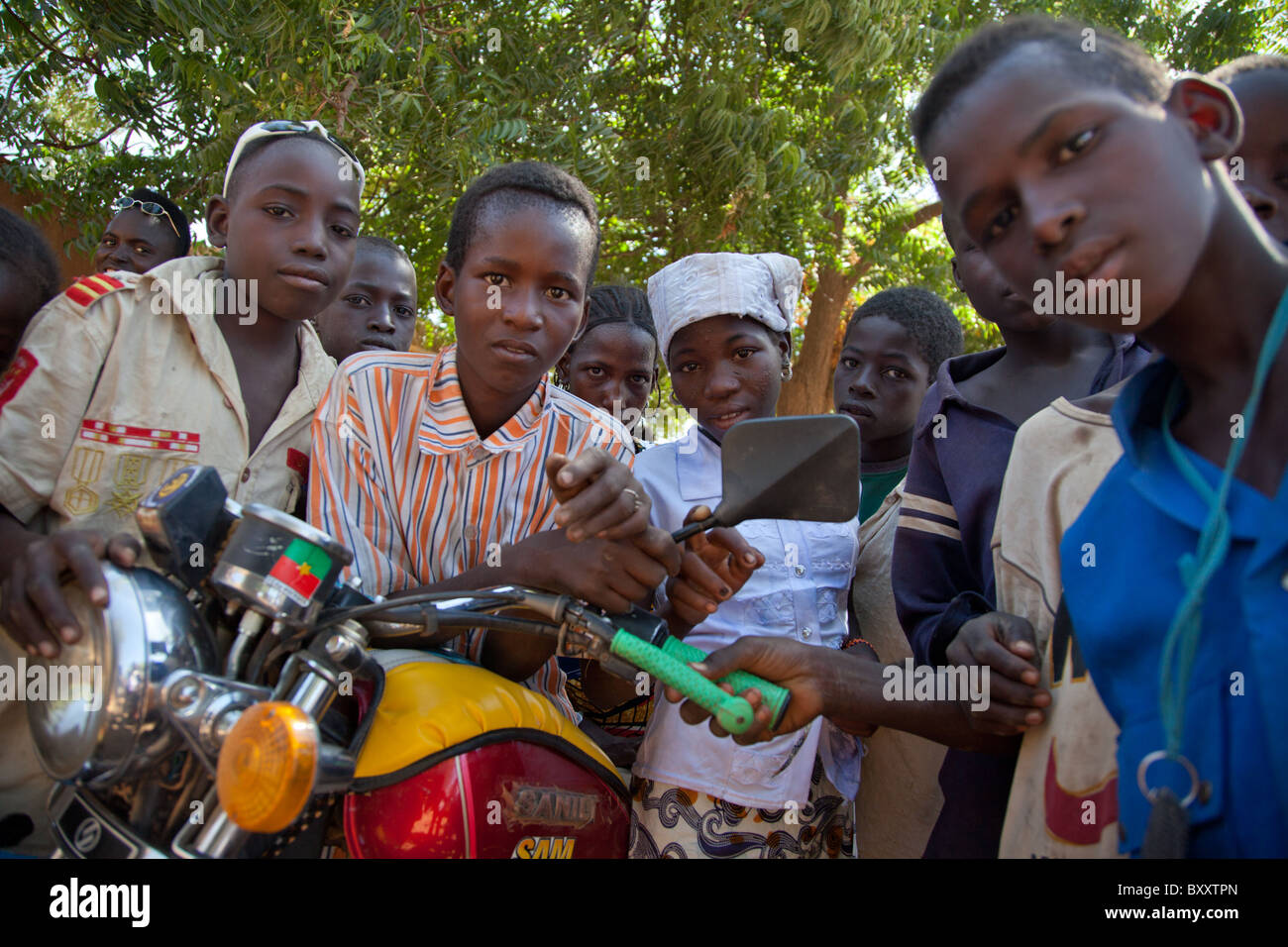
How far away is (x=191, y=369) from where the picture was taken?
2457mm

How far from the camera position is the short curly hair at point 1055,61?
4.83 feet

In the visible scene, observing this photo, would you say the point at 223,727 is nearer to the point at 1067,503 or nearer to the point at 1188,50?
the point at 1067,503

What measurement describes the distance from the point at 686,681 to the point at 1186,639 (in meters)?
0.70

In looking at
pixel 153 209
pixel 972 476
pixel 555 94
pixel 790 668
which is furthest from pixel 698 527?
pixel 555 94

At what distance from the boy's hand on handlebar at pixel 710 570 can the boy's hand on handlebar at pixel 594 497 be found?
254 mm

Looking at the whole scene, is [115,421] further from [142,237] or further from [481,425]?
[142,237]

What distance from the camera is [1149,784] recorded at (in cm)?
136

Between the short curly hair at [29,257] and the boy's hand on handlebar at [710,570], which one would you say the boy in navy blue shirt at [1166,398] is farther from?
the short curly hair at [29,257]

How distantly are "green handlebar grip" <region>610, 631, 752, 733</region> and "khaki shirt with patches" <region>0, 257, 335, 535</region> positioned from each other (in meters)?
1.33

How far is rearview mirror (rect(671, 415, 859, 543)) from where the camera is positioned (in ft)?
5.37

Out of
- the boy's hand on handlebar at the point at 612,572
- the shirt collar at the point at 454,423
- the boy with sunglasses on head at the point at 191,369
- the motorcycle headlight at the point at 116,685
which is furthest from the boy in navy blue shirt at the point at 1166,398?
the boy with sunglasses on head at the point at 191,369

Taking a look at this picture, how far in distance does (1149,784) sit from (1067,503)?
0.55 metres
